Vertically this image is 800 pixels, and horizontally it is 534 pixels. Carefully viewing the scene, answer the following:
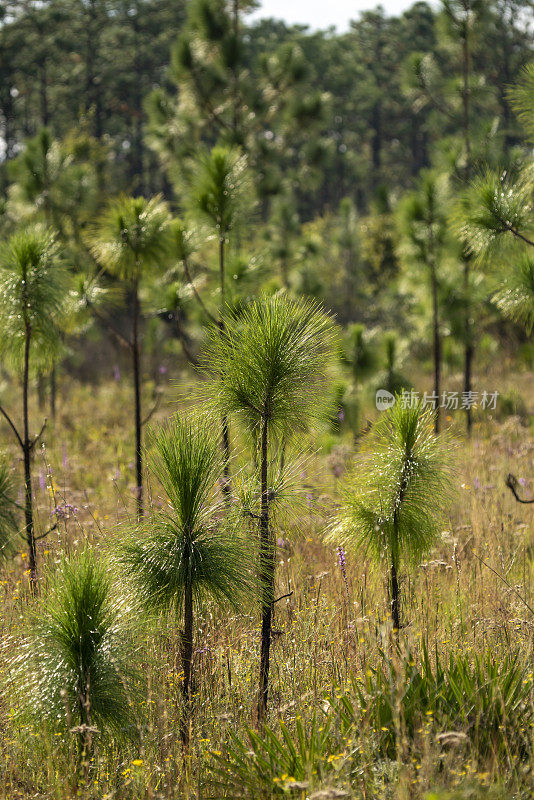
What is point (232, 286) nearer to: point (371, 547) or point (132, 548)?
point (371, 547)

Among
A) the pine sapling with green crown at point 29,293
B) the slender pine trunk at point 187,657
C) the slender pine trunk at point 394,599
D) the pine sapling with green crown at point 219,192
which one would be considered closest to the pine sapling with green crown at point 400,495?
the slender pine trunk at point 394,599

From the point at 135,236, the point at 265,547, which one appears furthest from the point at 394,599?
the point at 135,236

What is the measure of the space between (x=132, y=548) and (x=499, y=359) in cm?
1405

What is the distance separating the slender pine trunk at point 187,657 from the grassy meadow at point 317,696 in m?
0.04

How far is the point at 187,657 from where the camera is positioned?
2.61m

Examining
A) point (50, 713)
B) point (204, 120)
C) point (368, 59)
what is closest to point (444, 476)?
point (50, 713)

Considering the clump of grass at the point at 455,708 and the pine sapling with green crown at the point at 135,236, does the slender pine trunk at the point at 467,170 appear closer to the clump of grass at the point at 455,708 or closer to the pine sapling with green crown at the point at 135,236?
the pine sapling with green crown at the point at 135,236

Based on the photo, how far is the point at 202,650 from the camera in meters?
3.09

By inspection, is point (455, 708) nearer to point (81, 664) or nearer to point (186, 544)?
point (186, 544)

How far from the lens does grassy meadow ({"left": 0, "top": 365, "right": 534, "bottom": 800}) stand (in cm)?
221

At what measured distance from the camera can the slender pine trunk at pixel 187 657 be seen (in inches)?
98.3

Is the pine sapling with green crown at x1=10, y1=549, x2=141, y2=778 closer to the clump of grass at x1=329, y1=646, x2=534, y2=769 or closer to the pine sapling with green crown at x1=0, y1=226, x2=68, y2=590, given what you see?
the clump of grass at x1=329, y1=646, x2=534, y2=769

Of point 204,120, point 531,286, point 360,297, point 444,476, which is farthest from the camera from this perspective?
point 360,297

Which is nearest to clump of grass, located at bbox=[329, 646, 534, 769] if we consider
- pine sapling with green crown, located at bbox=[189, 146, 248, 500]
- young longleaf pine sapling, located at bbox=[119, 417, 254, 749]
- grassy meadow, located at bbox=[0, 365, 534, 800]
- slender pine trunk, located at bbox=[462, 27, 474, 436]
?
grassy meadow, located at bbox=[0, 365, 534, 800]
